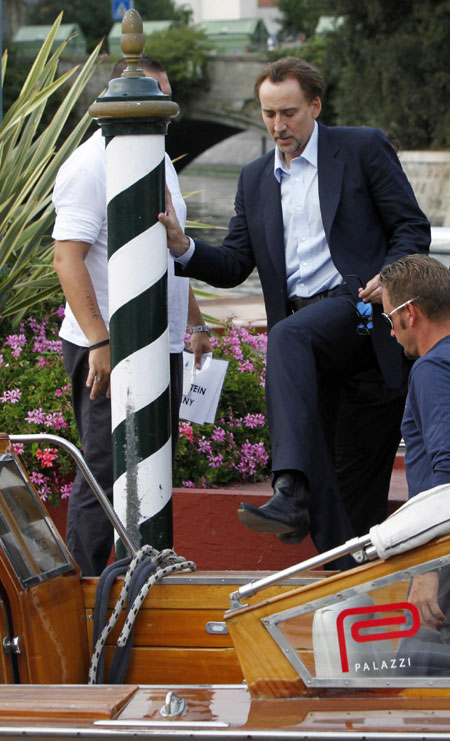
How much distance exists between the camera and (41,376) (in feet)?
17.5

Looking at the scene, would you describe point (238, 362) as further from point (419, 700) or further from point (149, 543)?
point (419, 700)

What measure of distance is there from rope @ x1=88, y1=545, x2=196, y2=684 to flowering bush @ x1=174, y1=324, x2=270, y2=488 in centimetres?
169

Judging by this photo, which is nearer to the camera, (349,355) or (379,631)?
(379,631)

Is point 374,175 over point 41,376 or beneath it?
over

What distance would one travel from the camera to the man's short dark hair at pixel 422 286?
10.7 feet

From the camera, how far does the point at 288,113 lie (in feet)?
13.4

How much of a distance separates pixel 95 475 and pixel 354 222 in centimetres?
134

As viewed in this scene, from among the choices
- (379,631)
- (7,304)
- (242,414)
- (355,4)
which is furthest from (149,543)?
(355,4)

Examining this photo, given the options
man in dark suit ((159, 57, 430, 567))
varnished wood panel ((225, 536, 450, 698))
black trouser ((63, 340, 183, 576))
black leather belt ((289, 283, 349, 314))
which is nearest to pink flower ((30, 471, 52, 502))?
black trouser ((63, 340, 183, 576))

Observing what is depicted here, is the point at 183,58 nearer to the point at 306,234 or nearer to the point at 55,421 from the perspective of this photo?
the point at 55,421

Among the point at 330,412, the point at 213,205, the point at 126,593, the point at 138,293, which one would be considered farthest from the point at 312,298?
the point at 213,205

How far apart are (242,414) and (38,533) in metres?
2.28

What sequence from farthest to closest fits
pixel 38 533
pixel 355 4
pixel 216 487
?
pixel 355 4, pixel 216 487, pixel 38 533

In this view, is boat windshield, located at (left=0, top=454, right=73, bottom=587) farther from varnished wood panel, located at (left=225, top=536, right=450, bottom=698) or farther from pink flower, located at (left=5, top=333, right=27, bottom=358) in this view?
pink flower, located at (left=5, top=333, right=27, bottom=358)
